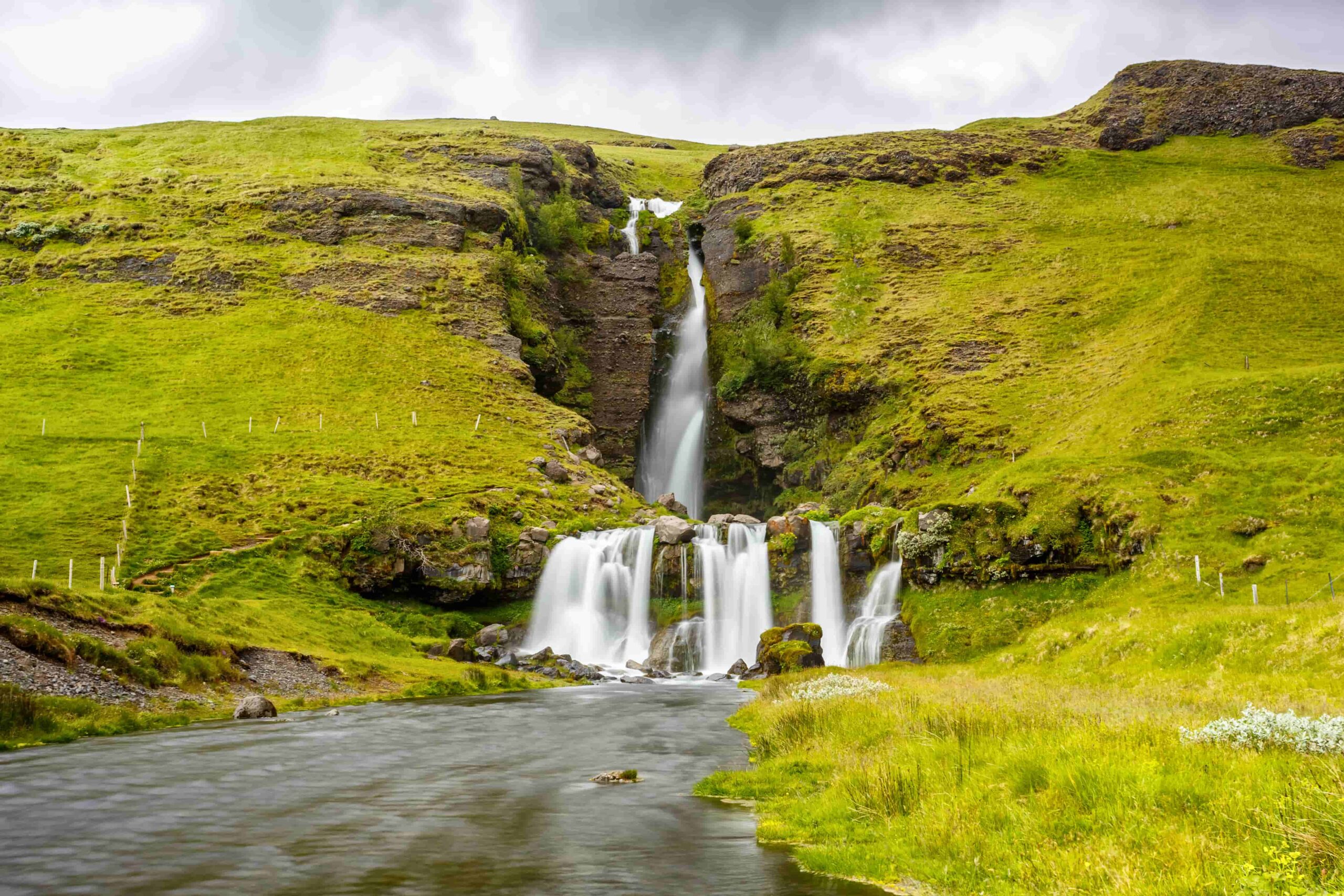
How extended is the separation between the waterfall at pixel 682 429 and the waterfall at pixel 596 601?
2381cm

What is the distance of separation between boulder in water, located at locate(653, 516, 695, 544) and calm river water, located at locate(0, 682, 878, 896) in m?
27.4

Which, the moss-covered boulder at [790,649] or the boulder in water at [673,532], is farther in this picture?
the boulder in water at [673,532]

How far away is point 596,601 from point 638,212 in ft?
261

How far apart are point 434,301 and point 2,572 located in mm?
50481

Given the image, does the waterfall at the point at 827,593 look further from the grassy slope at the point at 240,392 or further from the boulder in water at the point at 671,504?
the grassy slope at the point at 240,392

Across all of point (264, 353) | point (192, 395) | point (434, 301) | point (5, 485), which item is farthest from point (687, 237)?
point (5, 485)

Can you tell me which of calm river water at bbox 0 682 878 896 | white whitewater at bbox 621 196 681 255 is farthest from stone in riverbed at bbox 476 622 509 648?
white whitewater at bbox 621 196 681 255

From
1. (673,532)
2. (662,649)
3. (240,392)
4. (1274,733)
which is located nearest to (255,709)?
(662,649)

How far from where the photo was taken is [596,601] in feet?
165

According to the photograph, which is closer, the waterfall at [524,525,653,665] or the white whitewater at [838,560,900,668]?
the white whitewater at [838,560,900,668]

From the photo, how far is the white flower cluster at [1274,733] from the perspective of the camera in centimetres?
902

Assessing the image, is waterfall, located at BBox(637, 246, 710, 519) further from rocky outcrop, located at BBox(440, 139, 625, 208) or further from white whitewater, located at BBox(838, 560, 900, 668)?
rocky outcrop, located at BBox(440, 139, 625, 208)

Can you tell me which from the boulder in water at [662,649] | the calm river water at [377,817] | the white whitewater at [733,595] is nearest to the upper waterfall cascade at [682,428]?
the white whitewater at [733,595]

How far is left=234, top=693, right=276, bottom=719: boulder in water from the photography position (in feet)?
83.9
